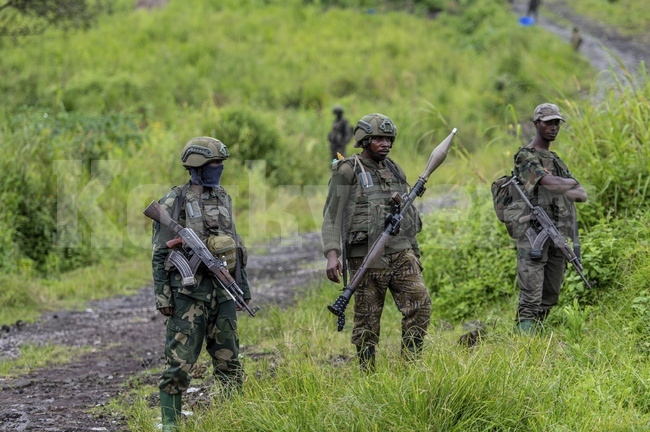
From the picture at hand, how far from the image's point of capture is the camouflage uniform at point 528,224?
16.9 ft

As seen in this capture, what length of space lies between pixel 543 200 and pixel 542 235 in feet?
0.88

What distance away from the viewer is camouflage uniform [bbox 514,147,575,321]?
5148 mm

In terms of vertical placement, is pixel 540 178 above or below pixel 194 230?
above

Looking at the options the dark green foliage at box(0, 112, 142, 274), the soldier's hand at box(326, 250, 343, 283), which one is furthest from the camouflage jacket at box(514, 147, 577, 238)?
the dark green foliage at box(0, 112, 142, 274)

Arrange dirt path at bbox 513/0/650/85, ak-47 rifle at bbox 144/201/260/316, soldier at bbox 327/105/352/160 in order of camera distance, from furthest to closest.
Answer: dirt path at bbox 513/0/650/85, soldier at bbox 327/105/352/160, ak-47 rifle at bbox 144/201/260/316

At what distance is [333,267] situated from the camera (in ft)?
15.1

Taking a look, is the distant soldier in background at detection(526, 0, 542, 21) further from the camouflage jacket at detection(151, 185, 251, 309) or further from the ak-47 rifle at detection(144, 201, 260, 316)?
the ak-47 rifle at detection(144, 201, 260, 316)

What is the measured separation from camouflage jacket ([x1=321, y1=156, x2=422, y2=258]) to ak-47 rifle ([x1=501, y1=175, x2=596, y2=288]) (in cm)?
87

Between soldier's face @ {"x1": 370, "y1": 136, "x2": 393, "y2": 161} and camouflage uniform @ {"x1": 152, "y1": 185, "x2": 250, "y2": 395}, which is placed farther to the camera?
soldier's face @ {"x1": 370, "y1": 136, "x2": 393, "y2": 161}

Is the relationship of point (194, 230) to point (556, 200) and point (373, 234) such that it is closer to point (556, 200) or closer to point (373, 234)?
point (373, 234)

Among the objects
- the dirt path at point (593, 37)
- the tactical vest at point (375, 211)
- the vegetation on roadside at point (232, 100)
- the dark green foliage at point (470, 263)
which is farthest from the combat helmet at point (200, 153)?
the dirt path at point (593, 37)

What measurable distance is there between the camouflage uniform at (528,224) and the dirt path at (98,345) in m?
2.39

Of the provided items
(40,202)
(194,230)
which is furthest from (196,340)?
(40,202)

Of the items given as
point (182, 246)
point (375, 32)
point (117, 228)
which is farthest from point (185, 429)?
point (375, 32)
